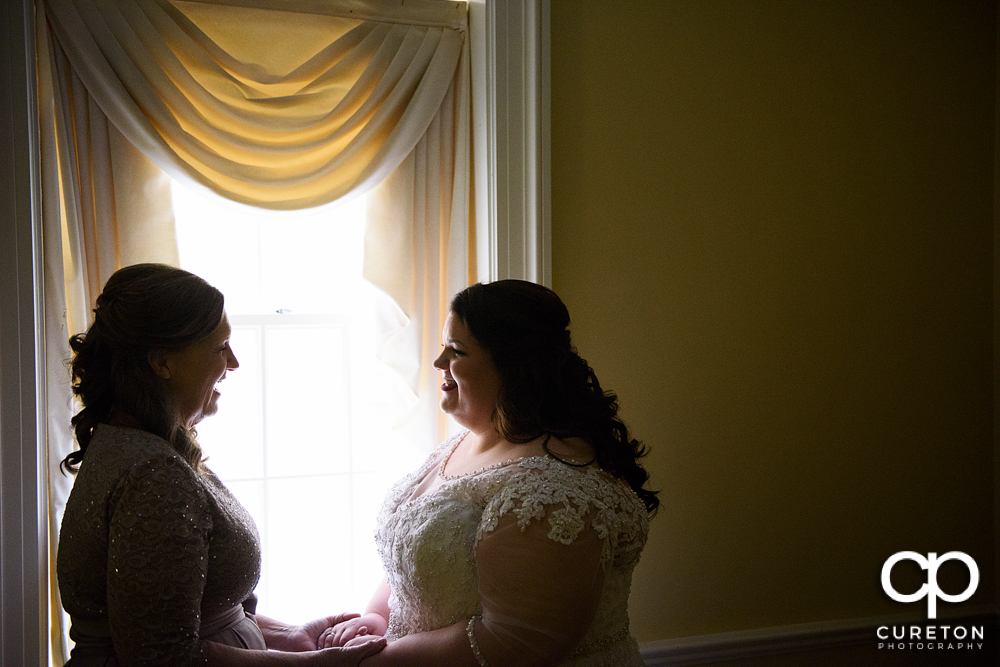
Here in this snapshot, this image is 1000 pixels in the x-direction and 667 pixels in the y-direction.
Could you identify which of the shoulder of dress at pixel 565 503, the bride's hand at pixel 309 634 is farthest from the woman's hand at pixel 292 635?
the shoulder of dress at pixel 565 503

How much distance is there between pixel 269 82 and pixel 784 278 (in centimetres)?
192

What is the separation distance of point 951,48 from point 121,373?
122 inches

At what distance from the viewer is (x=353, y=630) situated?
1951mm

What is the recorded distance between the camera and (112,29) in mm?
2152

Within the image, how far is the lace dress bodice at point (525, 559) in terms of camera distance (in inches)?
59.5

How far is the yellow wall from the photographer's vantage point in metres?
2.51

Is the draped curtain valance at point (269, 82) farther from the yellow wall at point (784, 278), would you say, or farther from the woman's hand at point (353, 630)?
the woman's hand at point (353, 630)

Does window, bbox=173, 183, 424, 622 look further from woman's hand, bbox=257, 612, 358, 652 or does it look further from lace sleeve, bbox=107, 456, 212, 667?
lace sleeve, bbox=107, 456, 212, 667

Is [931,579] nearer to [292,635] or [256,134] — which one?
[292,635]

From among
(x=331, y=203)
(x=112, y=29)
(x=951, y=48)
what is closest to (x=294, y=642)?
(x=331, y=203)

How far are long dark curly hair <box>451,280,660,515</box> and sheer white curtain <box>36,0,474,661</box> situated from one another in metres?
0.71

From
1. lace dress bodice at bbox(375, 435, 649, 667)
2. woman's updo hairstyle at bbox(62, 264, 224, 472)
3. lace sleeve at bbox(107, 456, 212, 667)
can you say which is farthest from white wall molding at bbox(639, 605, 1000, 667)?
woman's updo hairstyle at bbox(62, 264, 224, 472)

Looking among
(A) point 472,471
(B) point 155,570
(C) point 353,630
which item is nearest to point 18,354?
(B) point 155,570

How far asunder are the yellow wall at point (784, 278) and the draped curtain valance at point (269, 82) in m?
0.50
